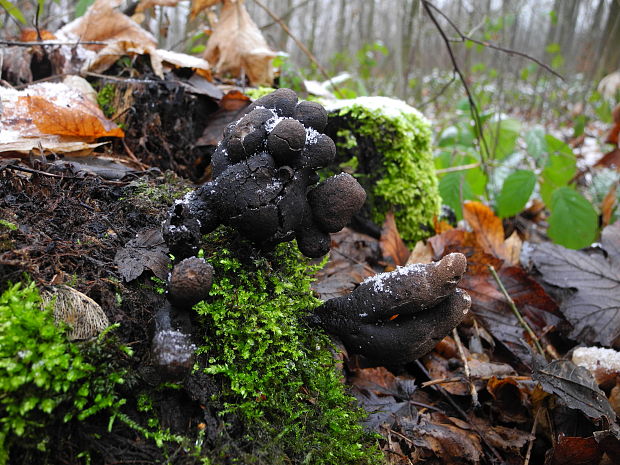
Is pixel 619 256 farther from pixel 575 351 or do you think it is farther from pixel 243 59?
pixel 243 59

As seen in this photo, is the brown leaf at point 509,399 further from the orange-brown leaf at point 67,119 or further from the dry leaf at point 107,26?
the dry leaf at point 107,26

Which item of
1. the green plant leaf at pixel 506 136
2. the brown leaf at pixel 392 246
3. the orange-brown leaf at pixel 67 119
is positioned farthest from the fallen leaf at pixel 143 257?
the green plant leaf at pixel 506 136

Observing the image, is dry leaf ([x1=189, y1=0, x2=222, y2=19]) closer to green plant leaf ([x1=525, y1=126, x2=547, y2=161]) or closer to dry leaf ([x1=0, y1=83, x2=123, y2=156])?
dry leaf ([x1=0, y1=83, x2=123, y2=156])

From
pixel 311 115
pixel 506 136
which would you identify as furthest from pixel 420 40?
pixel 311 115

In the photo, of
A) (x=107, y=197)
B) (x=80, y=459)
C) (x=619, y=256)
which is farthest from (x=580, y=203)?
(x=80, y=459)

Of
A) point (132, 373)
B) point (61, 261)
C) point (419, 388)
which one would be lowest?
point (419, 388)

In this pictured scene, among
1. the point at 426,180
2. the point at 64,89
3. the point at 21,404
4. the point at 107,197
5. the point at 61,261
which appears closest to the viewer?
the point at 21,404

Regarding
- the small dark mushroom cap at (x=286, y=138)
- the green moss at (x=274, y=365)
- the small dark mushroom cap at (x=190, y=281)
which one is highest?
the small dark mushroom cap at (x=286, y=138)
